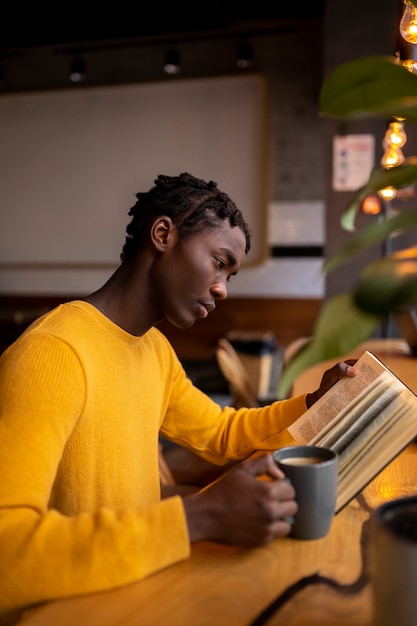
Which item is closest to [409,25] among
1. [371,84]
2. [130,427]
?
[371,84]

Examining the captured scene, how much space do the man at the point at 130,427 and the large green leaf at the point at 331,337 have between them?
257 millimetres

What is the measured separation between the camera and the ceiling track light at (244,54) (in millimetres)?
Result: 5117

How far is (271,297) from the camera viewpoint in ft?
17.7

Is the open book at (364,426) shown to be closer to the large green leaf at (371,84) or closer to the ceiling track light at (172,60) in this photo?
the large green leaf at (371,84)

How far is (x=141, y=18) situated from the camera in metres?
4.88

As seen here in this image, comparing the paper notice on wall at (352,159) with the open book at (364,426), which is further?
the paper notice on wall at (352,159)

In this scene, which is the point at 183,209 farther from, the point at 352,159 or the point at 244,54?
the point at 244,54

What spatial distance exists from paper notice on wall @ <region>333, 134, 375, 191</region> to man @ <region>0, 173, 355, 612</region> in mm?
2855

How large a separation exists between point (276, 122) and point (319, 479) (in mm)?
4803

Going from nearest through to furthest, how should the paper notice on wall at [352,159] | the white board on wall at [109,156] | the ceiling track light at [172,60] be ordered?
the paper notice on wall at [352,159] < the ceiling track light at [172,60] < the white board on wall at [109,156]

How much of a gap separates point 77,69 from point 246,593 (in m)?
5.47

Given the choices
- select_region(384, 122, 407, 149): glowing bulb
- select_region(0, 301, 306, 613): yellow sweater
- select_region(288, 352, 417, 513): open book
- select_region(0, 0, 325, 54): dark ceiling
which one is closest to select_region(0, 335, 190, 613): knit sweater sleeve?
select_region(0, 301, 306, 613): yellow sweater

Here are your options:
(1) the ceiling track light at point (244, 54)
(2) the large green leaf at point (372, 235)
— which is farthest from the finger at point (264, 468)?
(1) the ceiling track light at point (244, 54)

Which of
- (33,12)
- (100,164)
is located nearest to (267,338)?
(100,164)
